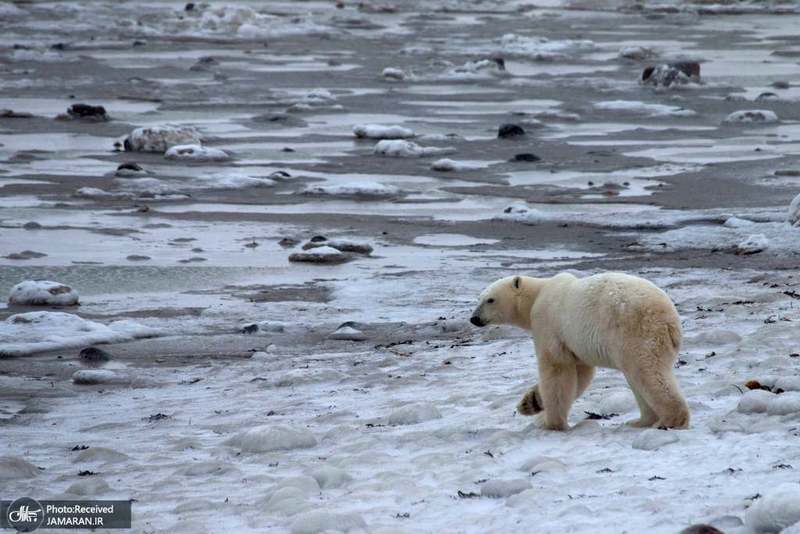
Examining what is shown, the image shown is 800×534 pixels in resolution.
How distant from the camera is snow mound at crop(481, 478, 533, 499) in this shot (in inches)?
201

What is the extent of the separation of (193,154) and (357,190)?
3233 mm

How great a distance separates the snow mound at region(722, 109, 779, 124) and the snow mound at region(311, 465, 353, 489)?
15.7 m

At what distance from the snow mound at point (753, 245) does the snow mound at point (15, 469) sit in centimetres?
691

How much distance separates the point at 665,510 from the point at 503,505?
26.1 inches

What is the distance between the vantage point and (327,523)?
4828 mm

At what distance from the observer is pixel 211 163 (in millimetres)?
16859

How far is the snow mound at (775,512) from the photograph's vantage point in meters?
4.12

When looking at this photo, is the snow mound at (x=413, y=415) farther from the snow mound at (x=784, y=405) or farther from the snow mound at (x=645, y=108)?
the snow mound at (x=645, y=108)

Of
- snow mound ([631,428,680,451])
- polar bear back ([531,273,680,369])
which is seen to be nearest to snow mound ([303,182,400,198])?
polar bear back ([531,273,680,369])

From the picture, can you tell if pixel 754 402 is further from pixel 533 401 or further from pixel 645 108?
pixel 645 108

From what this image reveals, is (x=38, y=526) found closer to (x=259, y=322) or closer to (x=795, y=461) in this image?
(x=795, y=461)

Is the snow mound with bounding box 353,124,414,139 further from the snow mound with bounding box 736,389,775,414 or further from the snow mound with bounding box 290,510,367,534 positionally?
the snow mound with bounding box 290,510,367,534

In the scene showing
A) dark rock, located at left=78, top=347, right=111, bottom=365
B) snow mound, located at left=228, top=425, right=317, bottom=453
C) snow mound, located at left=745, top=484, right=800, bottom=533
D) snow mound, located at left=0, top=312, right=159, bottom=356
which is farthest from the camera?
snow mound, located at left=0, top=312, right=159, bottom=356

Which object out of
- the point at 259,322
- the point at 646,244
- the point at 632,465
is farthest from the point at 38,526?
the point at 646,244
